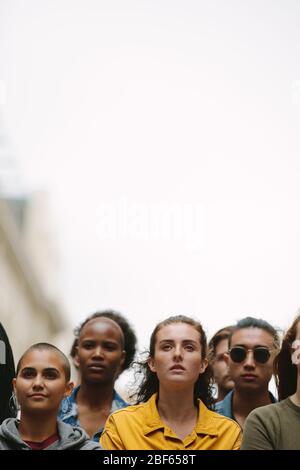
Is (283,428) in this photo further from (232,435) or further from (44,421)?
(44,421)

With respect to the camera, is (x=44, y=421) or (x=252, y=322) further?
(x=252, y=322)

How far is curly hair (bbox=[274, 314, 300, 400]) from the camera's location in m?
3.46

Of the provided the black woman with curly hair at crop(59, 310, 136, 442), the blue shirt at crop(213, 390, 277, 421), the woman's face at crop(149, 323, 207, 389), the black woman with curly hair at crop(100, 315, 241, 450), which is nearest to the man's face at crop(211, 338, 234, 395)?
the blue shirt at crop(213, 390, 277, 421)

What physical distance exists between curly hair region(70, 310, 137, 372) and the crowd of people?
560 millimetres

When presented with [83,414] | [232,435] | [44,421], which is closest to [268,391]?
[232,435]

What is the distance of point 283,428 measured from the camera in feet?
10.3

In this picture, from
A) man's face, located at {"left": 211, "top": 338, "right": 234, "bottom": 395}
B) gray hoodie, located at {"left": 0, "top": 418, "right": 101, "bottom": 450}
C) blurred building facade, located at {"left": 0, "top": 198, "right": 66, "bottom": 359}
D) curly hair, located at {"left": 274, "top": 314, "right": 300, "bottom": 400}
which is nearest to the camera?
gray hoodie, located at {"left": 0, "top": 418, "right": 101, "bottom": 450}

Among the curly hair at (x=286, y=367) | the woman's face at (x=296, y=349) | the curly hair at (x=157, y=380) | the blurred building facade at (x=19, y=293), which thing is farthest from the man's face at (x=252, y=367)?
the blurred building facade at (x=19, y=293)

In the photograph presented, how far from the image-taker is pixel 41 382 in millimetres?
3418

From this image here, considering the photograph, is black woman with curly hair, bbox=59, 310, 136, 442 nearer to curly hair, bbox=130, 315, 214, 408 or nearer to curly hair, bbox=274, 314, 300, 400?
curly hair, bbox=130, 315, 214, 408

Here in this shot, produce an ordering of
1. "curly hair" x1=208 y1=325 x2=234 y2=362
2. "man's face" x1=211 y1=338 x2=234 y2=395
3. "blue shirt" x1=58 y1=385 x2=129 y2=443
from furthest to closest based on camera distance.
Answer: "curly hair" x1=208 y1=325 x2=234 y2=362
"man's face" x1=211 y1=338 x2=234 y2=395
"blue shirt" x1=58 y1=385 x2=129 y2=443

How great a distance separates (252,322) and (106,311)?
0.99 meters

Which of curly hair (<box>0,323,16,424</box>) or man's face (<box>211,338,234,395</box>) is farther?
man's face (<box>211,338,234,395</box>)

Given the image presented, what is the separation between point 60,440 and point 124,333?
1.34 meters
